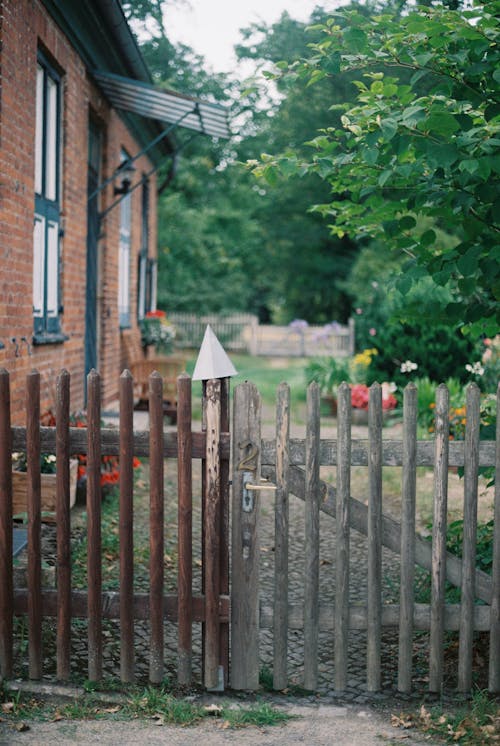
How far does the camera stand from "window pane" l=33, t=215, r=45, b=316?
7.24 metres

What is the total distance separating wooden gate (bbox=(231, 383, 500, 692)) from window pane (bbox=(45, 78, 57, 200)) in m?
4.54

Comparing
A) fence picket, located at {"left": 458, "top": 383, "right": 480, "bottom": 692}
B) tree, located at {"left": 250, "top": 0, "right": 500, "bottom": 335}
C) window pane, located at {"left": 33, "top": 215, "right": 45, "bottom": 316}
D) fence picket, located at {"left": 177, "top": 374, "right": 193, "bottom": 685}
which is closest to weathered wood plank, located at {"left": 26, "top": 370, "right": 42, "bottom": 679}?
fence picket, located at {"left": 177, "top": 374, "right": 193, "bottom": 685}

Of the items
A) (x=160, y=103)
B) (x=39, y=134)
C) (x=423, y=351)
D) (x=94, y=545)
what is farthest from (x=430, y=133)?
(x=423, y=351)

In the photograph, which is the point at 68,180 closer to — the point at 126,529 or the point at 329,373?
the point at 126,529

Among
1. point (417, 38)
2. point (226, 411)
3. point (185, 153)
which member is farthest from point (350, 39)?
point (185, 153)

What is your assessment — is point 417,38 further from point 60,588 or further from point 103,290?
point 103,290

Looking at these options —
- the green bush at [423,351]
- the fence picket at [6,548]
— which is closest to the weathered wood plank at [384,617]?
the fence picket at [6,548]

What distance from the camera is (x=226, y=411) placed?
402 centimetres

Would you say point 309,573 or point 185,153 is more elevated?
point 185,153

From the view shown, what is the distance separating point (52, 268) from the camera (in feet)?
26.0

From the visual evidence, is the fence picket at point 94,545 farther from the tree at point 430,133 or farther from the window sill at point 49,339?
the window sill at point 49,339

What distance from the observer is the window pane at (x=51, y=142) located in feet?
25.2

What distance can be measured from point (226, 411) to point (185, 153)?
84.8 ft

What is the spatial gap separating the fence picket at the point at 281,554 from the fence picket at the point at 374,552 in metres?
0.38
